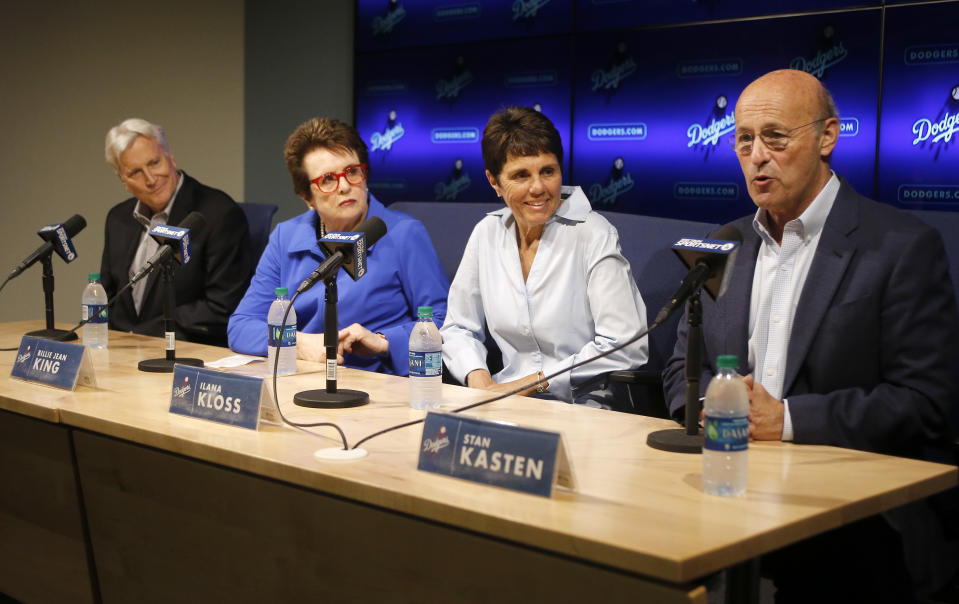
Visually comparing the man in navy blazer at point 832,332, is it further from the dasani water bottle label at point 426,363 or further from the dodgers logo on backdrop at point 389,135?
the dodgers logo on backdrop at point 389,135

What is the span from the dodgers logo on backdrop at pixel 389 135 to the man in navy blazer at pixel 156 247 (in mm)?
1922

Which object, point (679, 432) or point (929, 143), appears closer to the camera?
point (679, 432)

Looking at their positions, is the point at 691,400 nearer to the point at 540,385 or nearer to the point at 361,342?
the point at 540,385

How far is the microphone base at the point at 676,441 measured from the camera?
63.6 inches

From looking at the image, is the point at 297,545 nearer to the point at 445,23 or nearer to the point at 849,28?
the point at 849,28

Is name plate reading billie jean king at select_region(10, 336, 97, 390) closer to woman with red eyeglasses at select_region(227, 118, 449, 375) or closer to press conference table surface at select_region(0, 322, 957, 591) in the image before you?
press conference table surface at select_region(0, 322, 957, 591)

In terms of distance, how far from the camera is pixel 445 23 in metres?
5.07

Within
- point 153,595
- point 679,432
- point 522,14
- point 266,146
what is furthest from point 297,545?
point 266,146

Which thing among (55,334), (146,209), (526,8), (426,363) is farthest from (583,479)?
(526,8)

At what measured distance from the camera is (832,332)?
1.87 m

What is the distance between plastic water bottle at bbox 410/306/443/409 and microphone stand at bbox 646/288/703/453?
488mm

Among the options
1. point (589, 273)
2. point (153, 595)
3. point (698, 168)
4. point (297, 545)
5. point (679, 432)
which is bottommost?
point (153, 595)

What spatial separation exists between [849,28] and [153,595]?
3455mm

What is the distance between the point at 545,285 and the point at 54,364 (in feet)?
4.08
